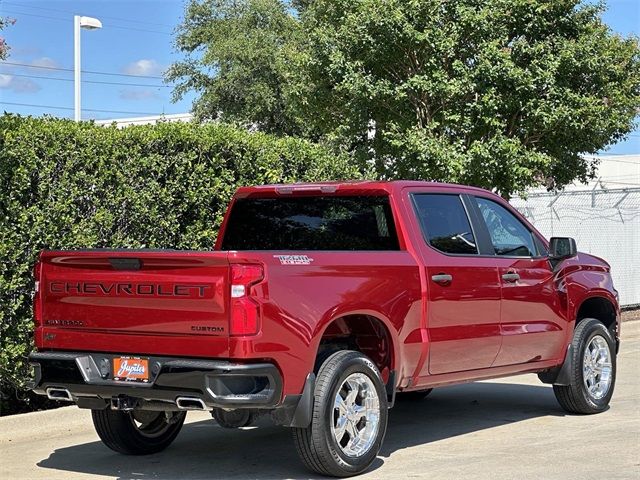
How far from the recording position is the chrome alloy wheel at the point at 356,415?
6977 millimetres

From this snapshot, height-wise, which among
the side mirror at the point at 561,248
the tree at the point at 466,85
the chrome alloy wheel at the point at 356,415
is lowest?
the chrome alloy wheel at the point at 356,415

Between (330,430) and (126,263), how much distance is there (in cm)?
167

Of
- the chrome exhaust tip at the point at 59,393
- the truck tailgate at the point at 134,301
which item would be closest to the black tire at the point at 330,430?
the truck tailgate at the point at 134,301

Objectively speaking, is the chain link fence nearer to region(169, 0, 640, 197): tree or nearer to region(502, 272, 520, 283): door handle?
region(169, 0, 640, 197): tree

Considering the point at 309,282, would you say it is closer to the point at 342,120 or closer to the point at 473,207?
the point at 473,207

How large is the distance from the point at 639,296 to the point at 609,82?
4.19 metres

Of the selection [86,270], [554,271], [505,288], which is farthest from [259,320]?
[554,271]

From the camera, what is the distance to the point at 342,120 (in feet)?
72.1

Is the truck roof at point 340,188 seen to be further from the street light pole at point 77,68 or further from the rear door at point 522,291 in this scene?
the street light pole at point 77,68

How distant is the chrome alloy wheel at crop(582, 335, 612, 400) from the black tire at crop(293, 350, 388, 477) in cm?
307

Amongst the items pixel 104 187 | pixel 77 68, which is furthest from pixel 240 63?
pixel 104 187

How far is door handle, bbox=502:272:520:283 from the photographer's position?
8.55 metres

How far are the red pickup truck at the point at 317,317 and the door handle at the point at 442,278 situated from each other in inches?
0.6

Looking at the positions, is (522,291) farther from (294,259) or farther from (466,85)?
(466,85)
